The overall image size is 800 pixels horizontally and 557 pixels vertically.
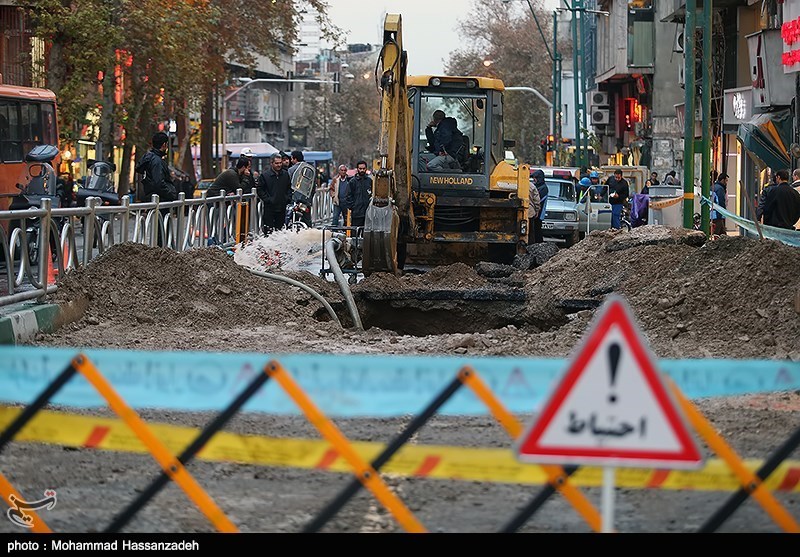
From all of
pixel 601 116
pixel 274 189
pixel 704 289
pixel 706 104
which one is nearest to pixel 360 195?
pixel 274 189

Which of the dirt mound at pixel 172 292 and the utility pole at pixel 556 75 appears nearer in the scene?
the dirt mound at pixel 172 292

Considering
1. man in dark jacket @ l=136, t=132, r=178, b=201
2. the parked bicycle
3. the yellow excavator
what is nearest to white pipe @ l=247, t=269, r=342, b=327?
man in dark jacket @ l=136, t=132, r=178, b=201

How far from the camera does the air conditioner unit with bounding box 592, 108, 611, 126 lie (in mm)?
72438

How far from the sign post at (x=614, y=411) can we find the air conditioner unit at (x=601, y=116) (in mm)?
68677

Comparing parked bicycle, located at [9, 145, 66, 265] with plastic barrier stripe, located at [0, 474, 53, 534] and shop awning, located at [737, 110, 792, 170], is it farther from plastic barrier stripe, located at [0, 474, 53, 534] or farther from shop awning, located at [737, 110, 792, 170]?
shop awning, located at [737, 110, 792, 170]

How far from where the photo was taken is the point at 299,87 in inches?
5408

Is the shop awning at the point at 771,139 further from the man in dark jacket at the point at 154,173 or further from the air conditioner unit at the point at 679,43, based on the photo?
the air conditioner unit at the point at 679,43

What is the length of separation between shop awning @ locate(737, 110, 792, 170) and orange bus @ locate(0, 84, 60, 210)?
14963 millimetres

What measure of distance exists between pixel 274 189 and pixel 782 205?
31.6ft

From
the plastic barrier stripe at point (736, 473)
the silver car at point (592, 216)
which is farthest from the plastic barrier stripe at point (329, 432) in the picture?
the silver car at point (592, 216)

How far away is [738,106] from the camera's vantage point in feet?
126

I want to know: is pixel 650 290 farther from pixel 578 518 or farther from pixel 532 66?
pixel 532 66

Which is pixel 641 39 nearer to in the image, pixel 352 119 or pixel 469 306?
pixel 469 306

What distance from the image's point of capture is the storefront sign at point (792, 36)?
27812 mm
